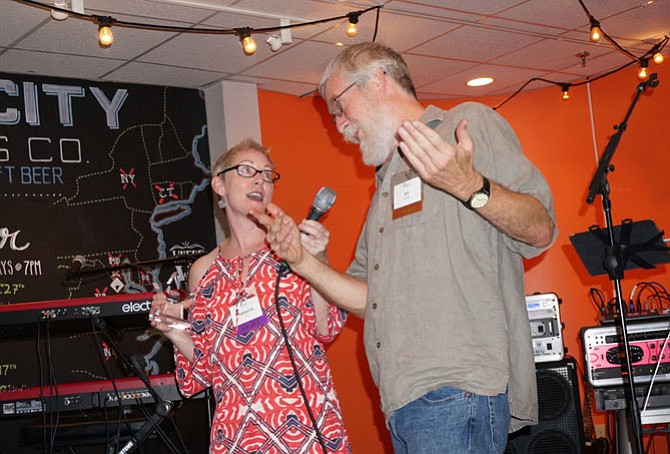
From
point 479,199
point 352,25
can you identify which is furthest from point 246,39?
point 479,199

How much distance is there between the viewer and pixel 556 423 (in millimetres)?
4309

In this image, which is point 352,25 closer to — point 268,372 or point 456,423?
point 268,372

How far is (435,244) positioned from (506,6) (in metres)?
3.71

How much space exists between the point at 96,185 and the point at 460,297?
4415mm

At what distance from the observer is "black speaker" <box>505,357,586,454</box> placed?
429 centimetres

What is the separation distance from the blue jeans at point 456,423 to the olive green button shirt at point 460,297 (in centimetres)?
2

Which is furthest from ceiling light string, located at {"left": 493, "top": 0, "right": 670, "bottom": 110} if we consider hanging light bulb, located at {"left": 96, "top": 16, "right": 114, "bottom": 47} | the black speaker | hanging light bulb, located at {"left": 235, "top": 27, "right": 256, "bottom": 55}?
hanging light bulb, located at {"left": 96, "top": 16, "right": 114, "bottom": 47}

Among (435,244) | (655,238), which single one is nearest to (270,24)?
(655,238)

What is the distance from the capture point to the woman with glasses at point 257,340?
2.47 m

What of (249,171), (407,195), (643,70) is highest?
(643,70)

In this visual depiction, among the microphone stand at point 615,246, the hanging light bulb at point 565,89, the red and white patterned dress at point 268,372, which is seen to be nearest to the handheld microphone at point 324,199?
the red and white patterned dress at point 268,372

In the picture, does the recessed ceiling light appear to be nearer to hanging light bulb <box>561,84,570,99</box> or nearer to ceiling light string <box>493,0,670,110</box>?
ceiling light string <box>493,0,670,110</box>

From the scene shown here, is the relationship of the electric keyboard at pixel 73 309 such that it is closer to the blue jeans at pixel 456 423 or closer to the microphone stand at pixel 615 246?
the microphone stand at pixel 615 246

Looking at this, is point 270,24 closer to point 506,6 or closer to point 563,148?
point 506,6
